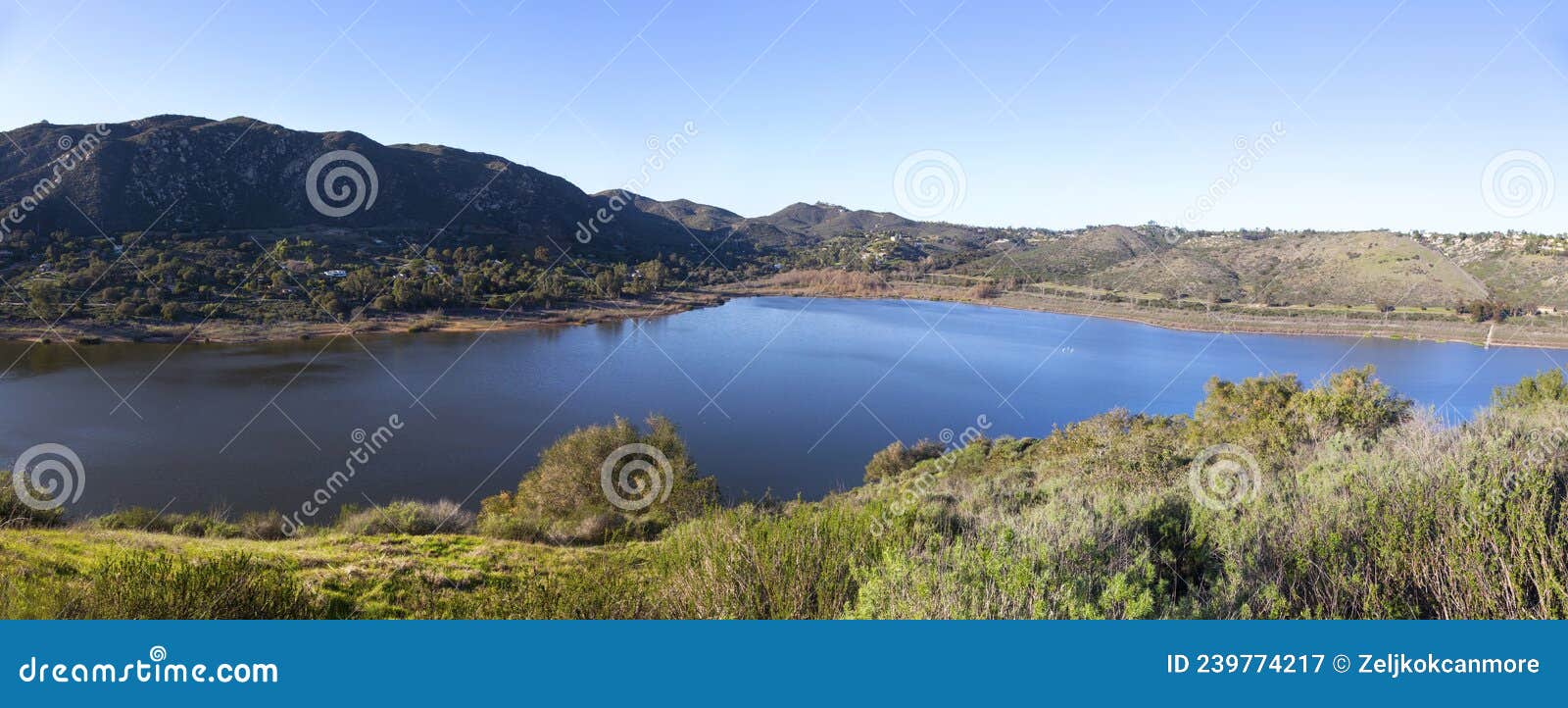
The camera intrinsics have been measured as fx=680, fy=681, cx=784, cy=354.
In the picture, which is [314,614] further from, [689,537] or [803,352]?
[803,352]

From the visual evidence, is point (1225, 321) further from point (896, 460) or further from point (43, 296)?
point (43, 296)

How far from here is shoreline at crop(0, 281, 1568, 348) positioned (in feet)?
113

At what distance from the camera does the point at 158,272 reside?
38156 mm

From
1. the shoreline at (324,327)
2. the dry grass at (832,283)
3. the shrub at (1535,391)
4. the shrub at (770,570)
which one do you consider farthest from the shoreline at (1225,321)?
the shrub at (770,570)

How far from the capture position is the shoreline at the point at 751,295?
113 ft

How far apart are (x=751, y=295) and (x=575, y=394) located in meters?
46.7

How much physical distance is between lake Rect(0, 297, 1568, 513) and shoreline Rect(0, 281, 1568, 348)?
3.68 ft

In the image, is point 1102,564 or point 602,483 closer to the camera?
point 1102,564

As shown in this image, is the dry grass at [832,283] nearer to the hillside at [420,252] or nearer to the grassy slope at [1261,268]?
the hillside at [420,252]

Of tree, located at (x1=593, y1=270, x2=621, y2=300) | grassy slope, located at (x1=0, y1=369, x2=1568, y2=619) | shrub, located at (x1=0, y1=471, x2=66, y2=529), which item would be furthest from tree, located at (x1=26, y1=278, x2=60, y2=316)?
grassy slope, located at (x1=0, y1=369, x2=1568, y2=619)

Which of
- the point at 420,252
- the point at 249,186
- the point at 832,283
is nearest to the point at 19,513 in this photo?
the point at 420,252

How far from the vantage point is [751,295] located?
248 feet

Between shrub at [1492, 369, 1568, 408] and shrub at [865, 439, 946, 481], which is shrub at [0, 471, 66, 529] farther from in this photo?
shrub at [1492, 369, 1568, 408]

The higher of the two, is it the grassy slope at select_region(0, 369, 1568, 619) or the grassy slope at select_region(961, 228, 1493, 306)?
the grassy slope at select_region(961, 228, 1493, 306)
